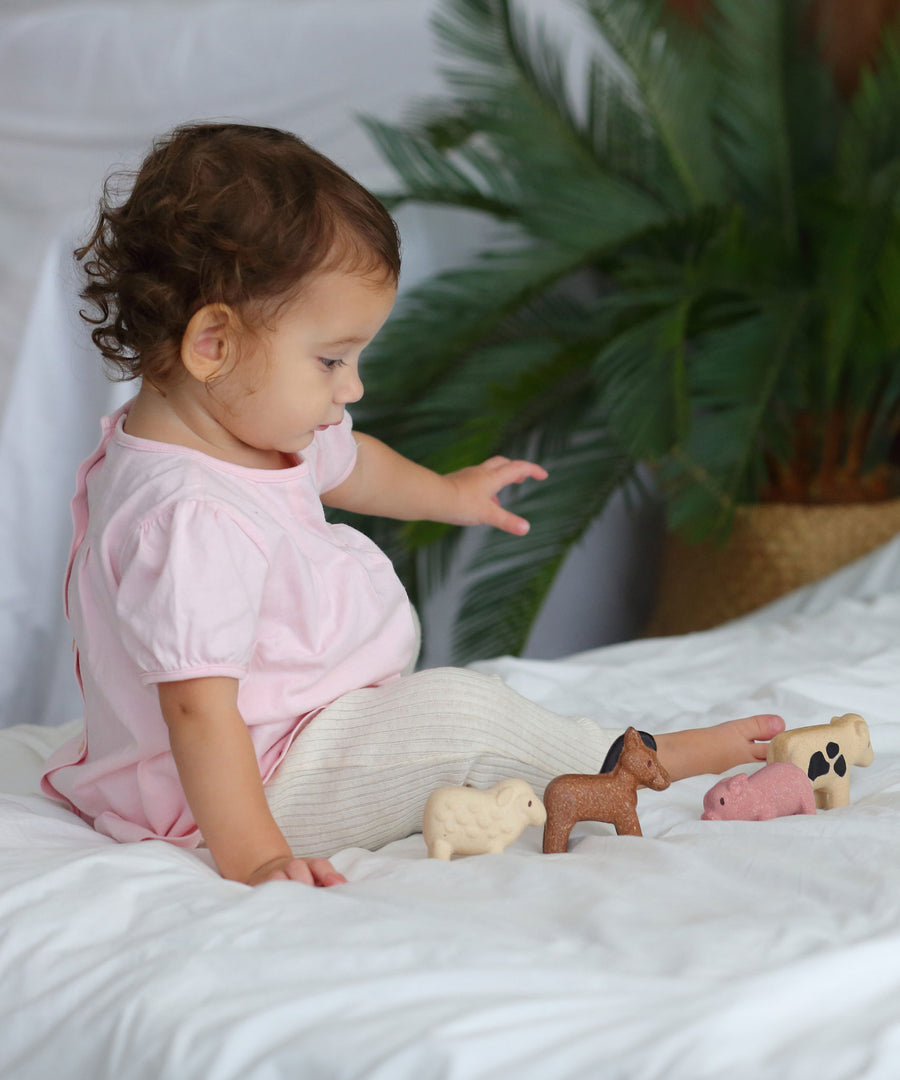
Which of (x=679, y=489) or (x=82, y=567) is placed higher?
(x=82, y=567)

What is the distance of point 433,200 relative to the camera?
2.07 m

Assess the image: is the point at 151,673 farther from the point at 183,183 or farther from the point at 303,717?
the point at 183,183

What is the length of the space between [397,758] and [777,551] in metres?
1.55

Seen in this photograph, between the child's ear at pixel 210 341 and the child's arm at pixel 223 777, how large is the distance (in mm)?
258

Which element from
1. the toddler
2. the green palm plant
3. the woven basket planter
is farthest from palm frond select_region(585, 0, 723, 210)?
the toddler

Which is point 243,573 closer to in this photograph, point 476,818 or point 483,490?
point 476,818

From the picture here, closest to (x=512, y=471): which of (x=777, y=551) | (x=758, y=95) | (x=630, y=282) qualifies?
(x=630, y=282)

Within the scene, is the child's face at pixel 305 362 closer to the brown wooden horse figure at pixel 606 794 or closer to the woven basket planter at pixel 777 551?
the brown wooden horse figure at pixel 606 794

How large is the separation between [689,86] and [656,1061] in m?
2.07

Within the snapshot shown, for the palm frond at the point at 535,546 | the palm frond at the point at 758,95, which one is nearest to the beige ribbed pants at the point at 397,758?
the palm frond at the point at 535,546

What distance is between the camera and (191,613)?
92 cm

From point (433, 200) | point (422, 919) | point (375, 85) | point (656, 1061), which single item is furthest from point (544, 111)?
point (656, 1061)

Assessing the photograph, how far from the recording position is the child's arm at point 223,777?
892mm

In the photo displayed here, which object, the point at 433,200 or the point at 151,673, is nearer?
the point at 151,673
